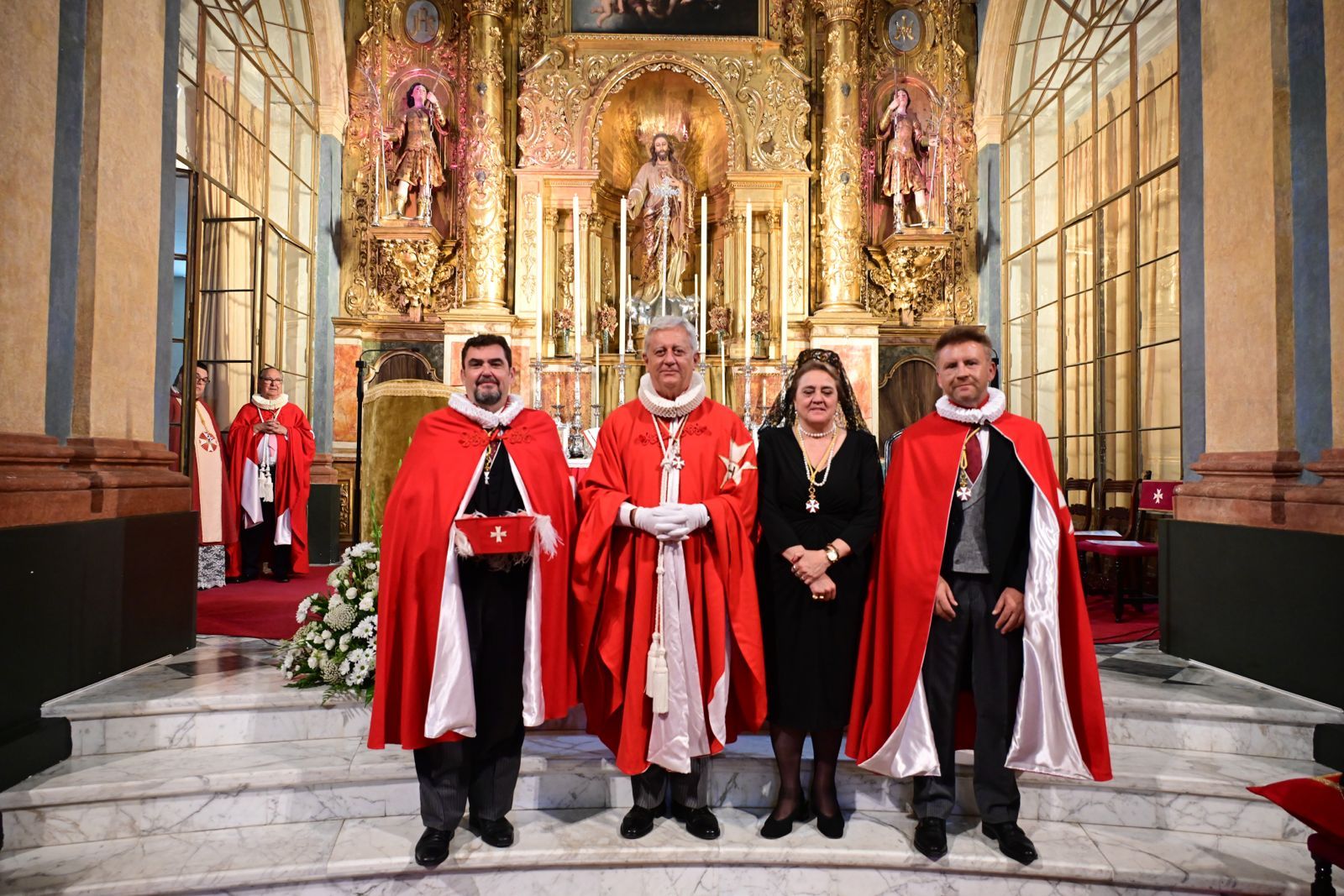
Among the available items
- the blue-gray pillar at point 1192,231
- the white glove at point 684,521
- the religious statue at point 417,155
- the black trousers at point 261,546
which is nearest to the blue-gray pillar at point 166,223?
the black trousers at point 261,546

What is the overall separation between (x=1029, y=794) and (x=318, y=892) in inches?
104

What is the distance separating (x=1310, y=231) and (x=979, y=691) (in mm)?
2787

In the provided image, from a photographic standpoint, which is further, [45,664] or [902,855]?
[45,664]

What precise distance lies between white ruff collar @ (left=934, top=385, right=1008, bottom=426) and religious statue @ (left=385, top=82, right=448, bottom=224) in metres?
7.26

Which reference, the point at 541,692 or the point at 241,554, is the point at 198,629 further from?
the point at 541,692

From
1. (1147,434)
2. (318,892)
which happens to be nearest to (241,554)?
(318,892)

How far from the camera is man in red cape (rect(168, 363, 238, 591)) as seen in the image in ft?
21.0

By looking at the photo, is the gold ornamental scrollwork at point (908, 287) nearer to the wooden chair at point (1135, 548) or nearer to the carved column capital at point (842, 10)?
the carved column capital at point (842, 10)

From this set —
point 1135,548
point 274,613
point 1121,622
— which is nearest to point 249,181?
point 274,613

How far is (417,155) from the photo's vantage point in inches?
347

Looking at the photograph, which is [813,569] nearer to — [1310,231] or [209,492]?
[1310,231]

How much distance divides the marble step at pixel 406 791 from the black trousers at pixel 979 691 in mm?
375

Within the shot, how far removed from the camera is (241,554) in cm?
687

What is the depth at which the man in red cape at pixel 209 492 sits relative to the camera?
639cm
